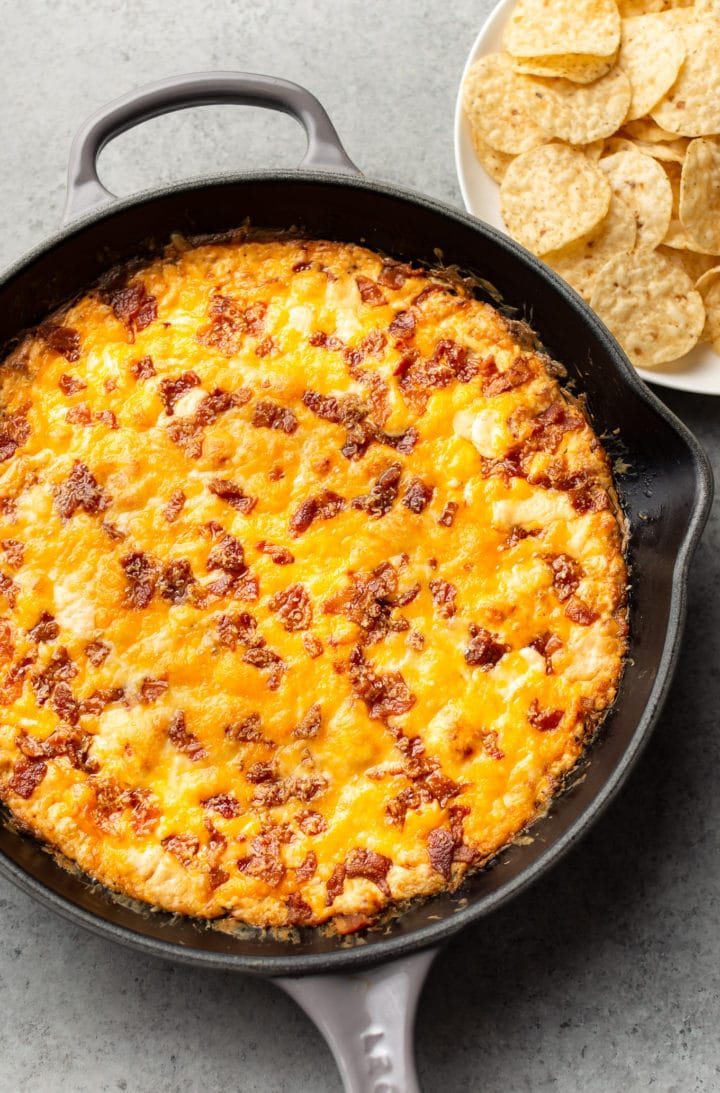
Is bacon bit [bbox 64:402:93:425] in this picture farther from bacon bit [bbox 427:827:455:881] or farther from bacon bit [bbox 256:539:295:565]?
bacon bit [bbox 427:827:455:881]

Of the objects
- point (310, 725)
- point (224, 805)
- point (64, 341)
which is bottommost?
point (224, 805)

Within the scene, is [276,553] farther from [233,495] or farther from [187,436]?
[187,436]

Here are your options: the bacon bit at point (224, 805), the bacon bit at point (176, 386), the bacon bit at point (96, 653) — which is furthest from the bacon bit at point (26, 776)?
the bacon bit at point (176, 386)

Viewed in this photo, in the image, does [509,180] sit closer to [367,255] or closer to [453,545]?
[367,255]

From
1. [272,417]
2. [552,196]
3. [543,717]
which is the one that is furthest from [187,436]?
[552,196]

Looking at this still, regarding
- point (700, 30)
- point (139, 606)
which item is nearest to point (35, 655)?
point (139, 606)

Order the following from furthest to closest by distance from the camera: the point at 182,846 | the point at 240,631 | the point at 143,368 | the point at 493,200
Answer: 1. the point at 493,200
2. the point at 143,368
3. the point at 240,631
4. the point at 182,846
